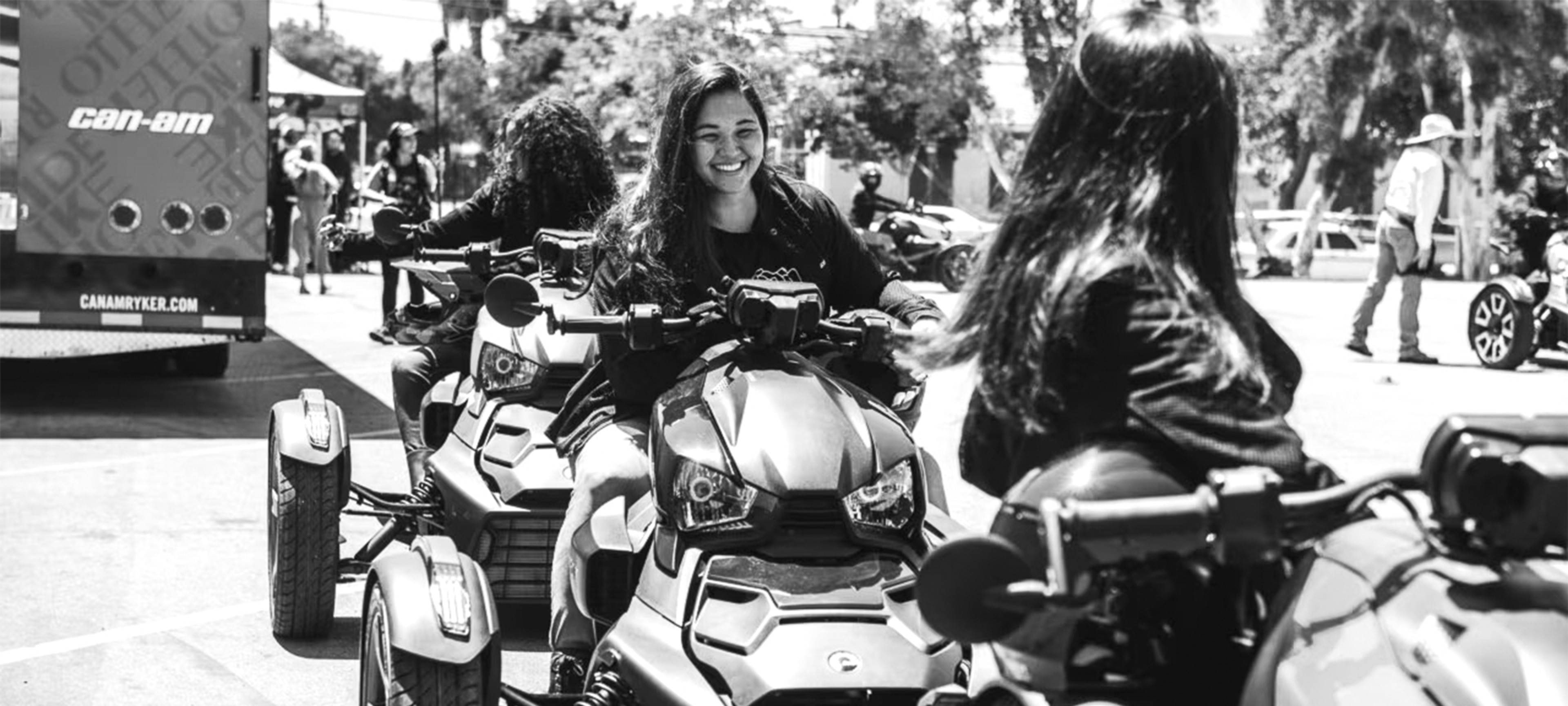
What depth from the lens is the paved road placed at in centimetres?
632

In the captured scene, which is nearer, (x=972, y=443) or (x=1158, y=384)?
(x=1158, y=384)

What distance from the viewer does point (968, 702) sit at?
10.6 ft

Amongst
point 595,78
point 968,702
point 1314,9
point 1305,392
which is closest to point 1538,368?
point 1305,392

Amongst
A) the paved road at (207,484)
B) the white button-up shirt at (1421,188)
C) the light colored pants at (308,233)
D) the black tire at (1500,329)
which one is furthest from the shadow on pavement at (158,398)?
the black tire at (1500,329)

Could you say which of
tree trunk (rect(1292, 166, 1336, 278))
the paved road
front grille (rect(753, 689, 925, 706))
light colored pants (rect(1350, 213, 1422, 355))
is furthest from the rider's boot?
tree trunk (rect(1292, 166, 1336, 278))

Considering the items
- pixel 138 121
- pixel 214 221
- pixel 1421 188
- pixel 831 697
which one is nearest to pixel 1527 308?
pixel 1421 188

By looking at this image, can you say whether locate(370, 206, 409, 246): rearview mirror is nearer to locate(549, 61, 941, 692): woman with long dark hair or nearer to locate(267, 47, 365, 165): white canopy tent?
locate(549, 61, 941, 692): woman with long dark hair

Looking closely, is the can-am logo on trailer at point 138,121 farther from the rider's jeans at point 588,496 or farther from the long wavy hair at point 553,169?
the rider's jeans at point 588,496

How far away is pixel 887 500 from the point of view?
4.32m

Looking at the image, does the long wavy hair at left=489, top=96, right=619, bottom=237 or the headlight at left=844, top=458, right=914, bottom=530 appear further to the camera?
the long wavy hair at left=489, top=96, right=619, bottom=237

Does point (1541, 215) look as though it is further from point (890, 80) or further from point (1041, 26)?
point (890, 80)

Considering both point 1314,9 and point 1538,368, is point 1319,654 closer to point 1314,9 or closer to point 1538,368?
point 1538,368

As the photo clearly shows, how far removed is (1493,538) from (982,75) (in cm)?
3722

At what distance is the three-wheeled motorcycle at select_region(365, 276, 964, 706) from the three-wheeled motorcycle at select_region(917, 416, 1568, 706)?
40.5 inches
